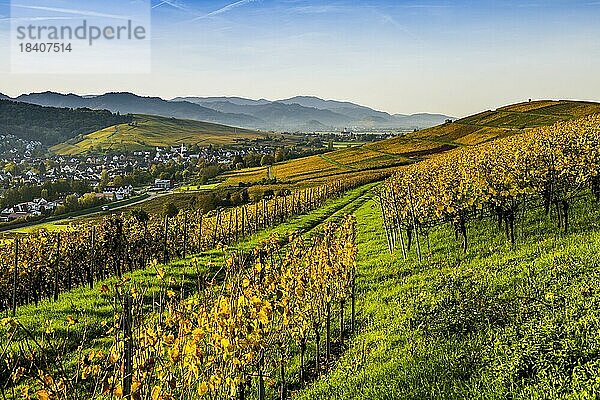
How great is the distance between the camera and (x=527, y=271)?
46.2 ft

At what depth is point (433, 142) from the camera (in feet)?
348

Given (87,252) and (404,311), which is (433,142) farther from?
(404,311)

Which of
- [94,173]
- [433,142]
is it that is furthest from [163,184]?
[433,142]

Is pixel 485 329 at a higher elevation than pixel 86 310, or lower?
higher

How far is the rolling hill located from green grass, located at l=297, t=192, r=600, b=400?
6566 cm

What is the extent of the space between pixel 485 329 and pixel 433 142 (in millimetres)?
98622

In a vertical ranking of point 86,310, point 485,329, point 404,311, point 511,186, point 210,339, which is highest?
point 511,186

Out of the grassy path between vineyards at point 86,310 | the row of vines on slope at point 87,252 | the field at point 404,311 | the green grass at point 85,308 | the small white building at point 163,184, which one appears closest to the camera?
the field at point 404,311

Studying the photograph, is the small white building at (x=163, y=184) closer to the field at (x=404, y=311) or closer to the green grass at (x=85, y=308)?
the field at (x=404, y=311)

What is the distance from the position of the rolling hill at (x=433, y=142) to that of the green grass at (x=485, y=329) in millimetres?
65660

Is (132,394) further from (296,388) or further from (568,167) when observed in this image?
(568,167)

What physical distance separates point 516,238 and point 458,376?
11.9 m

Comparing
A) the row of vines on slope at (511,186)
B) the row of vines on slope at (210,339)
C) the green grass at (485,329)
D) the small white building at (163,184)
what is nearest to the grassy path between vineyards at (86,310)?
the row of vines on slope at (210,339)

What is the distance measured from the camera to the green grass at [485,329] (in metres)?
8.19
